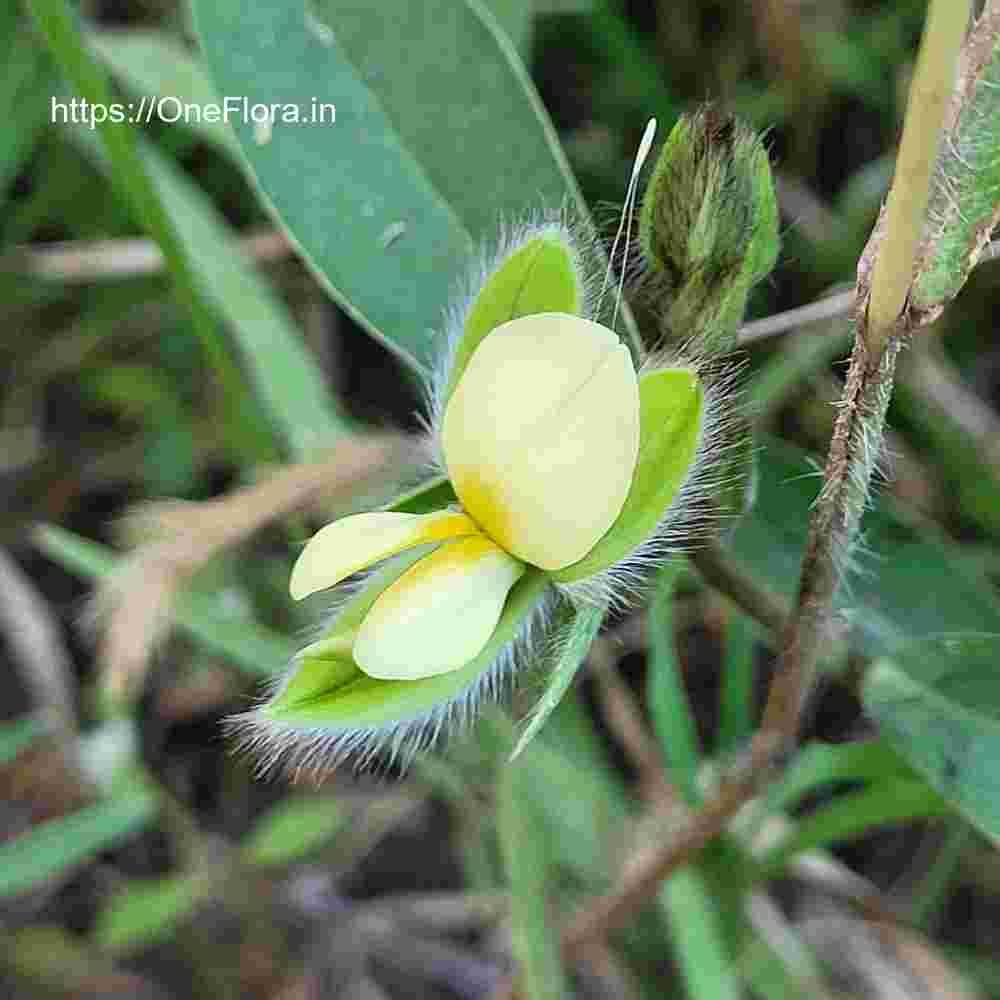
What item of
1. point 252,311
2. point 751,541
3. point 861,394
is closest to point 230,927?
point 252,311

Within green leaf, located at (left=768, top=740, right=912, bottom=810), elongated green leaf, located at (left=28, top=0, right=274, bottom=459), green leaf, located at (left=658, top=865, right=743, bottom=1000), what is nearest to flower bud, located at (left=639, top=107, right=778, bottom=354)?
green leaf, located at (left=768, top=740, right=912, bottom=810)

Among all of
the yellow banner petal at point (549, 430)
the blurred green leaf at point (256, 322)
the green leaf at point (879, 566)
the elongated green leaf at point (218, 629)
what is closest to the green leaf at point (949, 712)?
the green leaf at point (879, 566)

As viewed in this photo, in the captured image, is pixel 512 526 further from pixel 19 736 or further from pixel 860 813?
pixel 19 736

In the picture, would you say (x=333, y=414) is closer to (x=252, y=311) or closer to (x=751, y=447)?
(x=252, y=311)

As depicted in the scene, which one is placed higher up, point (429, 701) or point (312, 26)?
point (312, 26)

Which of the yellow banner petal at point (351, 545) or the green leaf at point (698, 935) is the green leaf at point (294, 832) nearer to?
the green leaf at point (698, 935)
